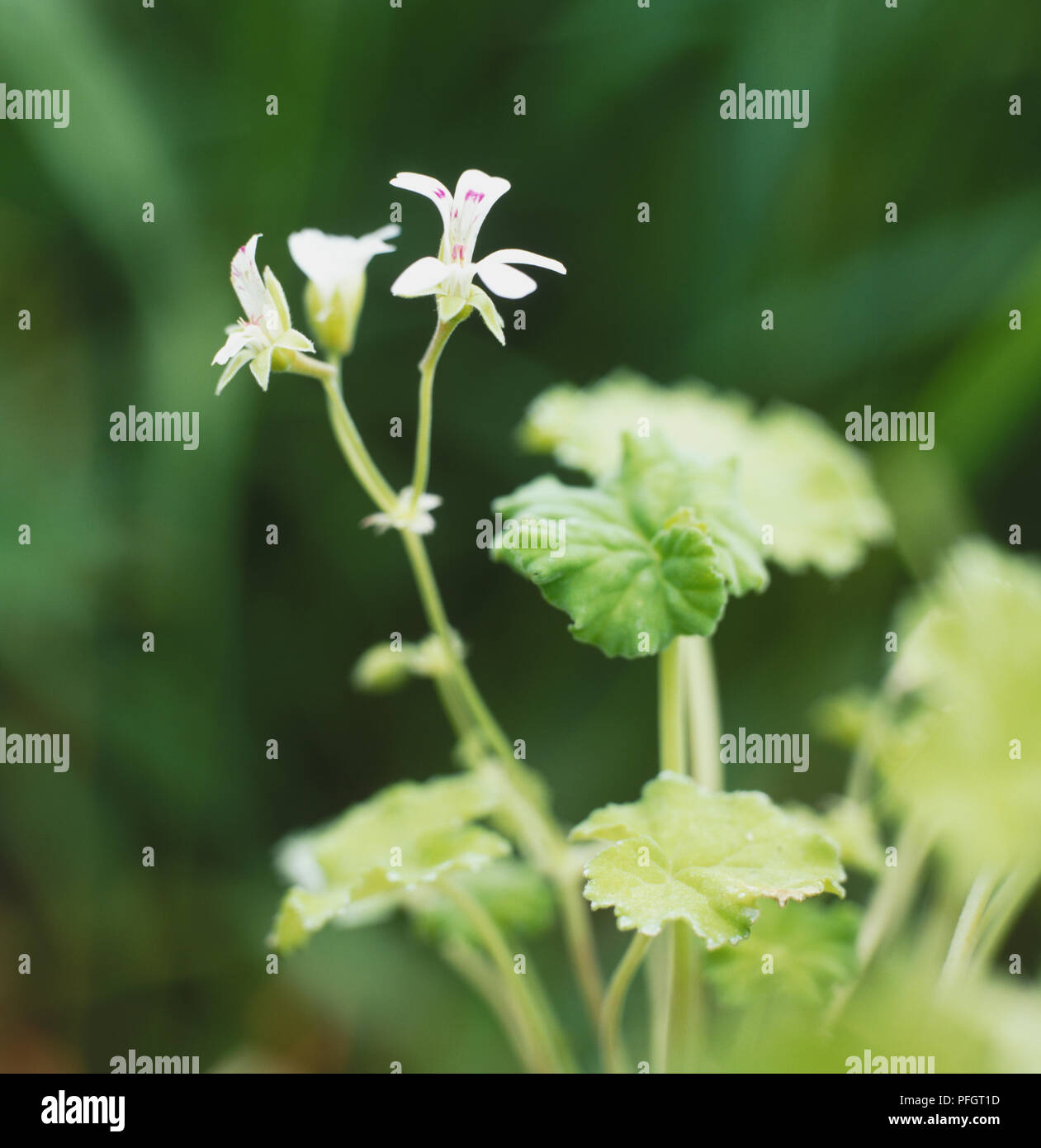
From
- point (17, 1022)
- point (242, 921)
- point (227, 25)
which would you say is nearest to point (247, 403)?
point (227, 25)

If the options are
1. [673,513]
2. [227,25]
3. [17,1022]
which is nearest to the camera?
[673,513]

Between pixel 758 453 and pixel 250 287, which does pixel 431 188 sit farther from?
pixel 758 453

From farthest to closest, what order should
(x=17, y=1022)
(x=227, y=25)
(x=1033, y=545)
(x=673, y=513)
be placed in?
(x=1033, y=545), (x=227, y=25), (x=17, y=1022), (x=673, y=513)

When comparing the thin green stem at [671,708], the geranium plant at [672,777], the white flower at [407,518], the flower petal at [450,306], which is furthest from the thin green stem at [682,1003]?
the flower petal at [450,306]

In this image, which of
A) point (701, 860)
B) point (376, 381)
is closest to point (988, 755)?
point (701, 860)

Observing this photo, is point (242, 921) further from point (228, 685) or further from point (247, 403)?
point (247, 403)

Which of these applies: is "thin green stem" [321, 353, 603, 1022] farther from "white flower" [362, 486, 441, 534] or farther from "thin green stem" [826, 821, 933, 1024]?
"thin green stem" [826, 821, 933, 1024]
